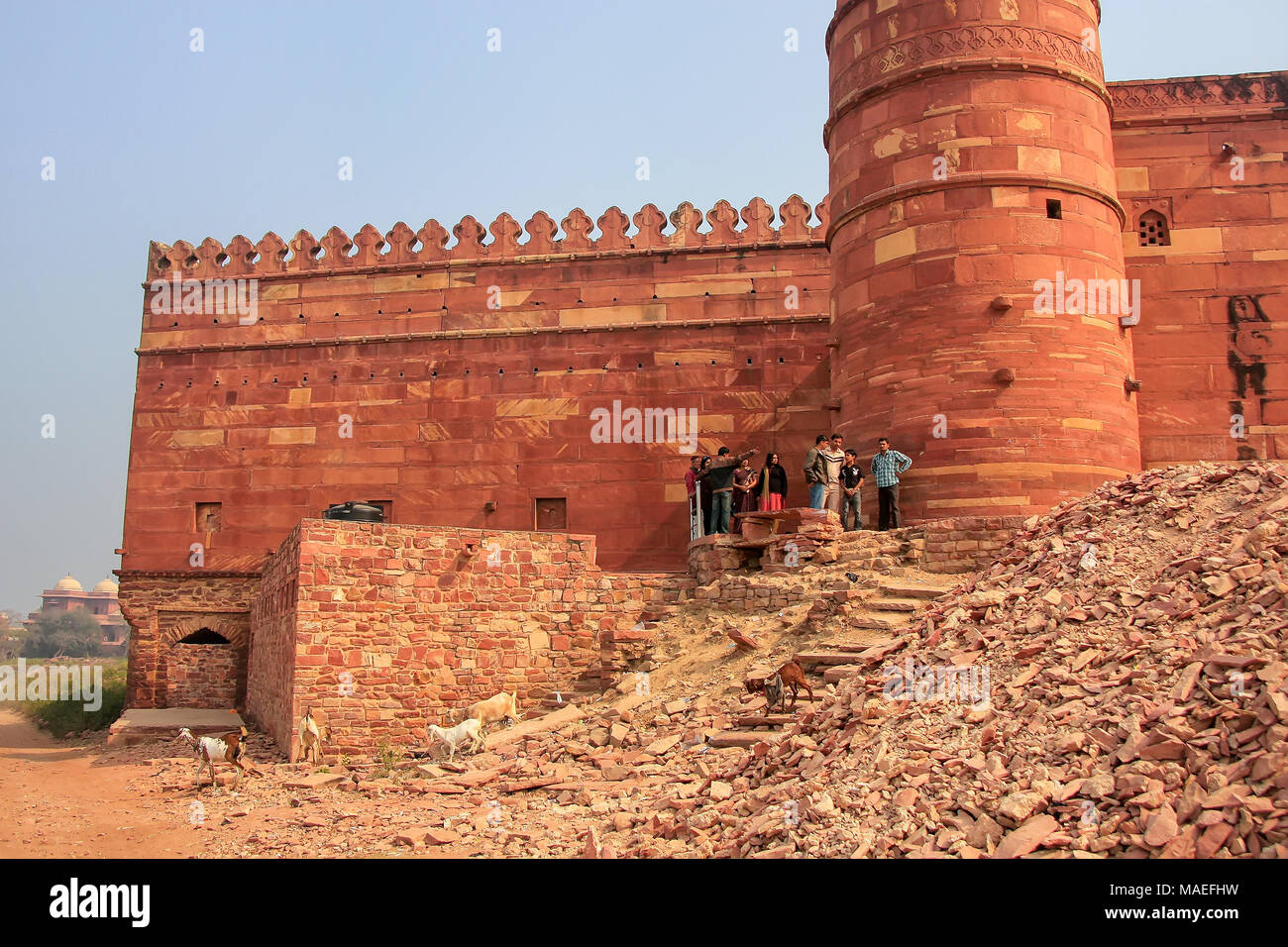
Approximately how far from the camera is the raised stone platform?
15.2 meters

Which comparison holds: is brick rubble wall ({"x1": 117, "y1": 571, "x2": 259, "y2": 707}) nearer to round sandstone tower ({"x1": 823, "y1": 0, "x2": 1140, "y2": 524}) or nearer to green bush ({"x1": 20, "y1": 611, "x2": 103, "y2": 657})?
round sandstone tower ({"x1": 823, "y1": 0, "x2": 1140, "y2": 524})

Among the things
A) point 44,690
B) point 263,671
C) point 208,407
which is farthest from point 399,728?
point 44,690

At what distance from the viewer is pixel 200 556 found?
19.2 metres

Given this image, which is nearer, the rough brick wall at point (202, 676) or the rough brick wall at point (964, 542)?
the rough brick wall at point (964, 542)

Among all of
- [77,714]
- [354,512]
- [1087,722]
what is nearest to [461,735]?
[354,512]

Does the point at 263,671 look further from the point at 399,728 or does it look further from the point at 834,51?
the point at 834,51

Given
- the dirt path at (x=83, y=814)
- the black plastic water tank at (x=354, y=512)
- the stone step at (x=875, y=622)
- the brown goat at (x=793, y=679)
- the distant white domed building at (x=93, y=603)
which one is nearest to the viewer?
the dirt path at (x=83, y=814)

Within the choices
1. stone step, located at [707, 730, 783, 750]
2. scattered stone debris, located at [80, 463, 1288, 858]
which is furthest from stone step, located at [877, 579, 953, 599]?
stone step, located at [707, 730, 783, 750]

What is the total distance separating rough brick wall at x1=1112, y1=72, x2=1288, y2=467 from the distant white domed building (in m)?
95.7

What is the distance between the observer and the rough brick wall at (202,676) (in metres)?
18.1

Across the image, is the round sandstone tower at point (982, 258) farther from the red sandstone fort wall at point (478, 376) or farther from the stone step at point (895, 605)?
the red sandstone fort wall at point (478, 376)

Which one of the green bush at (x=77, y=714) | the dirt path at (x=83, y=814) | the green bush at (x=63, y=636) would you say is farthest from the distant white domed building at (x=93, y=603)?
the dirt path at (x=83, y=814)

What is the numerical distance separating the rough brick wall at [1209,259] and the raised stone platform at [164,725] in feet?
43.3

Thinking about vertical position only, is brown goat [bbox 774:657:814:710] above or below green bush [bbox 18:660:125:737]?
above
